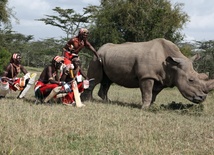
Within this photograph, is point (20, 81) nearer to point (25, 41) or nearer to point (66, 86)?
point (66, 86)

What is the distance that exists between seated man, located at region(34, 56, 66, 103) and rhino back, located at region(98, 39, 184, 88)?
1716 mm

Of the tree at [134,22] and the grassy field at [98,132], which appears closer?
the grassy field at [98,132]

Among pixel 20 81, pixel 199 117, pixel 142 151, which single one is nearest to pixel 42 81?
pixel 20 81

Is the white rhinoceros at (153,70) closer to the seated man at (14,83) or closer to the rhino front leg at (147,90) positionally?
the rhino front leg at (147,90)

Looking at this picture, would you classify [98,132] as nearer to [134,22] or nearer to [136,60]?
[136,60]

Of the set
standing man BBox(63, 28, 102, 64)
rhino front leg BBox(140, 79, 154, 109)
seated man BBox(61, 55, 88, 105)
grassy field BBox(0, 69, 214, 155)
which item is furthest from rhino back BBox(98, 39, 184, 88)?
grassy field BBox(0, 69, 214, 155)

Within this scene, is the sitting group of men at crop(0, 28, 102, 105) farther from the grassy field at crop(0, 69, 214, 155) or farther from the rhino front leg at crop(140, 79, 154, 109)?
the rhino front leg at crop(140, 79, 154, 109)

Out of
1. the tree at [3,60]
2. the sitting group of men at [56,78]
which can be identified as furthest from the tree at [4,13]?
the sitting group of men at [56,78]

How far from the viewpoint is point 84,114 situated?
27.6ft

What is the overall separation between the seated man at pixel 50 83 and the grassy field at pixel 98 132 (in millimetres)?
708

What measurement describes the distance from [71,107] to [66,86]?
1.86 ft

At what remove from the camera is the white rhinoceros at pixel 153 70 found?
33.4 feet

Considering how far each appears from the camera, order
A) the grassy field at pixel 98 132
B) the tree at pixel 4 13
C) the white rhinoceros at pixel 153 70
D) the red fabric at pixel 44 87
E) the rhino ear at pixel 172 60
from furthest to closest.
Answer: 1. the tree at pixel 4 13
2. the rhino ear at pixel 172 60
3. the white rhinoceros at pixel 153 70
4. the red fabric at pixel 44 87
5. the grassy field at pixel 98 132

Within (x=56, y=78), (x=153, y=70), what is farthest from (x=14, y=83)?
(x=153, y=70)
